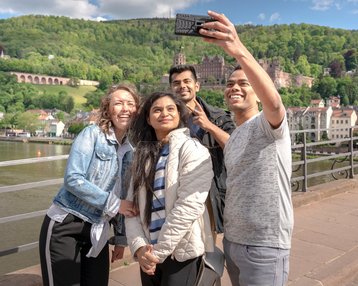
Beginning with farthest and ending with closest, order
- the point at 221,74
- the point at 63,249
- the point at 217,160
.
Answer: the point at 221,74 → the point at 217,160 → the point at 63,249

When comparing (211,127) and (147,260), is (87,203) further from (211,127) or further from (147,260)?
(211,127)

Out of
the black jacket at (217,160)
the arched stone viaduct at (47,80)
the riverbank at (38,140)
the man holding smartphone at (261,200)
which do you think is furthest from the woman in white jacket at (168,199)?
the arched stone viaduct at (47,80)

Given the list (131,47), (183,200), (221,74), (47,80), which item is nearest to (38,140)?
(221,74)

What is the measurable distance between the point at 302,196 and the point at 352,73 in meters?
116

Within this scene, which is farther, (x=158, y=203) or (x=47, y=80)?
(x=47, y=80)

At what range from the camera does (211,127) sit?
2082 millimetres

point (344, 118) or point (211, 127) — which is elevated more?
point (211, 127)

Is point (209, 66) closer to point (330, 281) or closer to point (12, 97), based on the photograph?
point (12, 97)

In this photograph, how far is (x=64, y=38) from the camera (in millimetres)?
146625

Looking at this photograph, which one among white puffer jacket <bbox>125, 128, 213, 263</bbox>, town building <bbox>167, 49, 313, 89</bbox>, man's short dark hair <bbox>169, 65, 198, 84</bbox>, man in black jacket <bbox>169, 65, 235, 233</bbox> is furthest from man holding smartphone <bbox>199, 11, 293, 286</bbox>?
town building <bbox>167, 49, 313, 89</bbox>

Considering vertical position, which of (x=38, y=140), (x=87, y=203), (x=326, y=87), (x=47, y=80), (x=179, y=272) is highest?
(x=47, y=80)

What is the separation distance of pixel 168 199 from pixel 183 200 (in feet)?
0.27

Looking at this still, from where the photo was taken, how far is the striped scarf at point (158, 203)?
1.68 metres

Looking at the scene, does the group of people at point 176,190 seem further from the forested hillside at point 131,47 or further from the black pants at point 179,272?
the forested hillside at point 131,47
